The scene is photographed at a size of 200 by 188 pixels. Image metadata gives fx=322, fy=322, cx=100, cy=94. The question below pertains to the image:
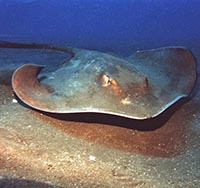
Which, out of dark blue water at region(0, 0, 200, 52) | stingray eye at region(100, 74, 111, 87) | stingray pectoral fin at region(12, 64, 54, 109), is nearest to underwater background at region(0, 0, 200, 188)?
stingray pectoral fin at region(12, 64, 54, 109)

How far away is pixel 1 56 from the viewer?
6.75 meters

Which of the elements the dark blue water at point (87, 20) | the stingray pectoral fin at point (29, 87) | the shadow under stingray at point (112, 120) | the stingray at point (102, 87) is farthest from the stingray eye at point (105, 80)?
the dark blue water at point (87, 20)

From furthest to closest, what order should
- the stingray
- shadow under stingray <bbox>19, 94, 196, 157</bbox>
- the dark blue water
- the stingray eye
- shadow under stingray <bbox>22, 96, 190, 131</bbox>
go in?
the dark blue water, shadow under stingray <bbox>22, 96, 190, 131</bbox>, the stingray eye, shadow under stingray <bbox>19, 94, 196, 157</bbox>, the stingray

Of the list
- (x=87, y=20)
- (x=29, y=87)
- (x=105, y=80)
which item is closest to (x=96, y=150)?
(x=105, y=80)

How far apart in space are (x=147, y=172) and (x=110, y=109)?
638 millimetres

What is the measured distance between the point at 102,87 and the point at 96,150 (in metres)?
0.65

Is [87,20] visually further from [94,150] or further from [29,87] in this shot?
[94,150]

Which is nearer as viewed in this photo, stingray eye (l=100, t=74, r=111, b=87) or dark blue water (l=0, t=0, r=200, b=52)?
stingray eye (l=100, t=74, r=111, b=87)

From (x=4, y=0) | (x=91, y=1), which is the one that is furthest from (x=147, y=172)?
(x=91, y=1)

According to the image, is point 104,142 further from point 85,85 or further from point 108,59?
point 108,59

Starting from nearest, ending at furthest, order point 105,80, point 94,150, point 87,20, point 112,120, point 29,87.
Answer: point 94,150 → point 29,87 → point 105,80 → point 112,120 → point 87,20

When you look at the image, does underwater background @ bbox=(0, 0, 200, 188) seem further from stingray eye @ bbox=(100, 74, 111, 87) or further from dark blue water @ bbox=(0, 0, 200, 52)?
dark blue water @ bbox=(0, 0, 200, 52)

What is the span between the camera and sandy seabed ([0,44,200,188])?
2.57m

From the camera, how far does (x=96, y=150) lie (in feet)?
9.86
